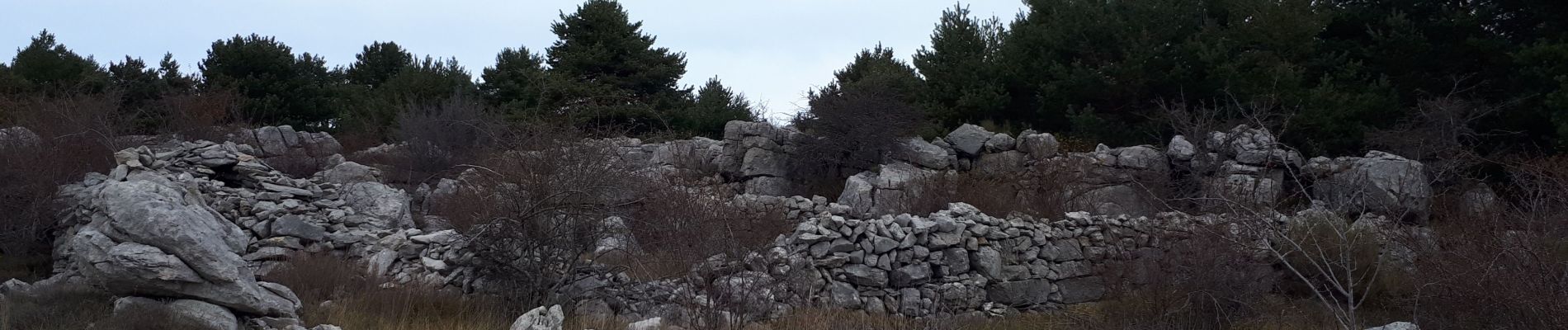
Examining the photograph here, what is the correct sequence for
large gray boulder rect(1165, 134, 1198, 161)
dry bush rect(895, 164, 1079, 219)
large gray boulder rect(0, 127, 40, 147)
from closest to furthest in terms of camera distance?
large gray boulder rect(0, 127, 40, 147)
dry bush rect(895, 164, 1079, 219)
large gray boulder rect(1165, 134, 1198, 161)

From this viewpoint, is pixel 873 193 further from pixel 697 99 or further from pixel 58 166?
pixel 697 99

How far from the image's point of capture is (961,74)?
23.7m

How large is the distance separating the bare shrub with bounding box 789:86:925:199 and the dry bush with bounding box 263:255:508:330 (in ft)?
30.4

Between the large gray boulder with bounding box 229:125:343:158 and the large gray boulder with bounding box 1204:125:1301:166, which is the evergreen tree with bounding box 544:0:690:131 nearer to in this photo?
the large gray boulder with bounding box 229:125:343:158

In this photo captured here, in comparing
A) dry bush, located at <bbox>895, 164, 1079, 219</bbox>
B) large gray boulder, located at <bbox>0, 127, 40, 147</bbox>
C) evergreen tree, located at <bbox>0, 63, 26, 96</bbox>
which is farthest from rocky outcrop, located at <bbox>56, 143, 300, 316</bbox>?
evergreen tree, located at <bbox>0, 63, 26, 96</bbox>

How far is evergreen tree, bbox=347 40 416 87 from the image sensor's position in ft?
114

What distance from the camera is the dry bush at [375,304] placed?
8344mm

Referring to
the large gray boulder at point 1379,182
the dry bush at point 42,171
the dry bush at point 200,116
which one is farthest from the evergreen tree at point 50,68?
the large gray boulder at point 1379,182

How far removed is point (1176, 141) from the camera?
17875 millimetres

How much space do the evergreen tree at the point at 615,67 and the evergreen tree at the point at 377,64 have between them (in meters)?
8.98

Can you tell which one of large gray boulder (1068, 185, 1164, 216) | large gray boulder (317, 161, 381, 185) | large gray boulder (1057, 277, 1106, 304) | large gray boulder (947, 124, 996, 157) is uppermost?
A: large gray boulder (947, 124, 996, 157)

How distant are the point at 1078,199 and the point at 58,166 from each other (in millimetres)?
13499

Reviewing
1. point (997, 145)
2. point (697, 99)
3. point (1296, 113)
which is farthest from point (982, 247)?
point (697, 99)

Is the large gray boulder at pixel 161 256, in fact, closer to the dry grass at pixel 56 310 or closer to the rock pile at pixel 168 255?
the rock pile at pixel 168 255
